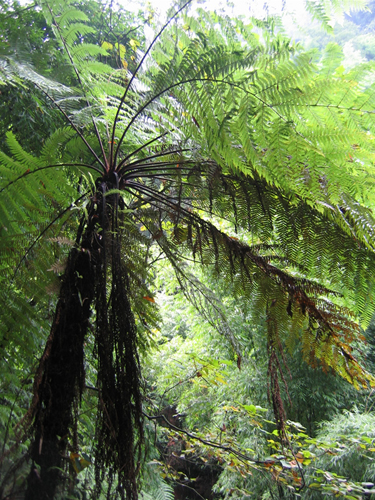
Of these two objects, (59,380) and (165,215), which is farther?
(165,215)

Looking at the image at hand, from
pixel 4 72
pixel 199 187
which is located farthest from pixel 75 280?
pixel 4 72

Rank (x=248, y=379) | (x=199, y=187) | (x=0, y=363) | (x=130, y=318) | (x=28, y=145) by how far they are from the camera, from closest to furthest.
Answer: (x=130, y=318) → (x=0, y=363) → (x=199, y=187) → (x=28, y=145) → (x=248, y=379)

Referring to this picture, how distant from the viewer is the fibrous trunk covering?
654 mm

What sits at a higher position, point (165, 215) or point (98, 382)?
point (165, 215)

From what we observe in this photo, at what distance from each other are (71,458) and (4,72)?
0.97m

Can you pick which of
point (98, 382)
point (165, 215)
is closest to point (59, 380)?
point (98, 382)

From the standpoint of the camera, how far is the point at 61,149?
1.23 metres

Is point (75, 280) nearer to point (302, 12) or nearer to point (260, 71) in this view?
point (260, 71)

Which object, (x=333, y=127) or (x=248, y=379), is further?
(x=248, y=379)

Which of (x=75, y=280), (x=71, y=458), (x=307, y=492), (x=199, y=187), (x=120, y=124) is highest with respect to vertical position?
(x=120, y=124)

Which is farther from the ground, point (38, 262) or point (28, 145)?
point (28, 145)

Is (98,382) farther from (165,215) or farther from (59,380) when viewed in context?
(165,215)

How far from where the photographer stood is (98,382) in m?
0.68

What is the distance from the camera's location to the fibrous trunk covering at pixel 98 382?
0.65 m
